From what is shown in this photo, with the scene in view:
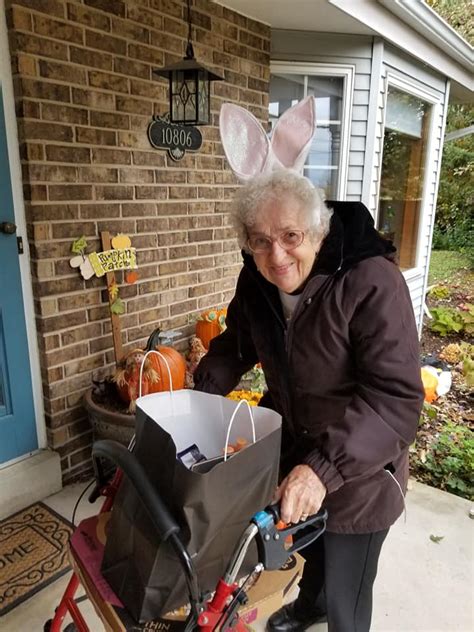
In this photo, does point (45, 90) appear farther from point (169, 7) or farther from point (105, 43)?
point (169, 7)

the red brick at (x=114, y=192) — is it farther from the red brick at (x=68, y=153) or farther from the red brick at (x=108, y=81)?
the red brick at (x=108, y=81)

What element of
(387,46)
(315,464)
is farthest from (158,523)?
(387,46)

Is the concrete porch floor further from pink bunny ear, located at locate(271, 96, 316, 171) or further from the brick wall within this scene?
pink bunny ear, located at locate(271, 96, 316, 171)

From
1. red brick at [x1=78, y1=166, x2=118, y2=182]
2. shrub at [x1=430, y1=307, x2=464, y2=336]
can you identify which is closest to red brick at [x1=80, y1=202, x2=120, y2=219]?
red brick at [x1=78, y1=166, x2=118, y2=182]

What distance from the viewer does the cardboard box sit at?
3.39 feet

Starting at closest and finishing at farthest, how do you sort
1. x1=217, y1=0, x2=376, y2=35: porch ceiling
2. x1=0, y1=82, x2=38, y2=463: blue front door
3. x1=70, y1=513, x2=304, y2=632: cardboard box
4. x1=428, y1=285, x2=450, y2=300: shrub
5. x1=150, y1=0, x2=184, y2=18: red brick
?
x1=70, y1=513, x2=304, y2=632: cardboard box
x1=0, y1=82, x2=38, y2=463: blue front door
x1=150, y1=0, x2=184, y2=18: red brick
x1=217, y1=0, x2=376, y2=35: porch ceiling
x1=428, y1=285, x2=450, y2=300: shrub

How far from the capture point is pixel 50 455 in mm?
2486

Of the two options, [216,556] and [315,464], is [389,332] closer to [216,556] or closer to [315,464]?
[315,464]

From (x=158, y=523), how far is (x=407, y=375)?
64cm

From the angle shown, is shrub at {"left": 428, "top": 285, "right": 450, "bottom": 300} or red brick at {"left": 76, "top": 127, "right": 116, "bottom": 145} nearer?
red brick at {"left": 76, "top": 127, "right": 116, "bottom": 145}

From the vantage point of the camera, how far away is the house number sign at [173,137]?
2.76 meters

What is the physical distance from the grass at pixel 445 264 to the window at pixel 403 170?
182 inches

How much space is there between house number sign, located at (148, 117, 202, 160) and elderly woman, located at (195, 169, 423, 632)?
1589 millimetres

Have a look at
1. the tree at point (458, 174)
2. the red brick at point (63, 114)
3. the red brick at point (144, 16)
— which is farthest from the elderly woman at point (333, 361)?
the tree at point (458, 174)
